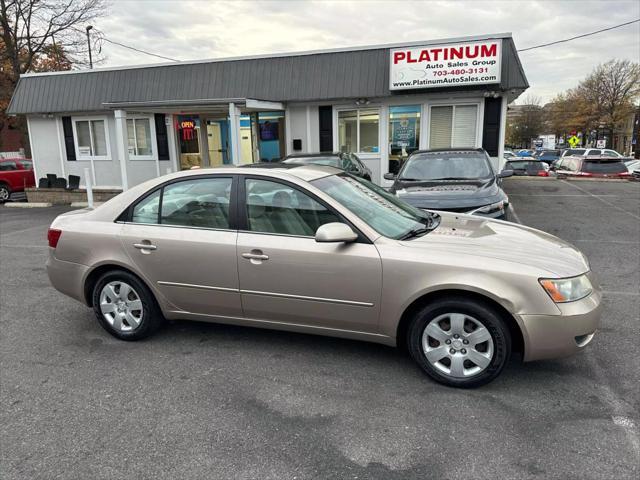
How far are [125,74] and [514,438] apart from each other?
51.3 ft

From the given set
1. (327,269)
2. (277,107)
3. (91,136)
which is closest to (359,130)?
(277,107)

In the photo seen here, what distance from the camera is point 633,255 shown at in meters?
7.08

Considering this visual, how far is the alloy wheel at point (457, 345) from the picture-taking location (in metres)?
3.28

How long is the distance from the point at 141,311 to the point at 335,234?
2065mm

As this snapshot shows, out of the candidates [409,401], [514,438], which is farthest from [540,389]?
[409,401]

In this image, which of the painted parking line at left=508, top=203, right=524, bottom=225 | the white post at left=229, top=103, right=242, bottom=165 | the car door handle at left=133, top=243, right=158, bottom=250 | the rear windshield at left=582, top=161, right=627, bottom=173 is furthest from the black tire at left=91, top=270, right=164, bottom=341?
Result: the rear windshield at left=582, top=161, right=627, bottom=173

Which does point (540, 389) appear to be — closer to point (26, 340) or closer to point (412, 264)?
point (412, 264)

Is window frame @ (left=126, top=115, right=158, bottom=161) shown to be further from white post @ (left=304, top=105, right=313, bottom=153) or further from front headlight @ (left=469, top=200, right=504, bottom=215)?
front headlight @ (left=469, top=200, right=504, bottom=215)

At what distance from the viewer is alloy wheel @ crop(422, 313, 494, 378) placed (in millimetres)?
3277

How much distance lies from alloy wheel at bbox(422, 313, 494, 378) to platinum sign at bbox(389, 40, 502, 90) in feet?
32.9

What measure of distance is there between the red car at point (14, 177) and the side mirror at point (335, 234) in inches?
701

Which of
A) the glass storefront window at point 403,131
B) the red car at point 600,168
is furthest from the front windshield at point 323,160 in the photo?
the red car at point 600,168

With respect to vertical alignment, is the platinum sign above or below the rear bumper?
above

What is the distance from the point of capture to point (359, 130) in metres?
14.3
